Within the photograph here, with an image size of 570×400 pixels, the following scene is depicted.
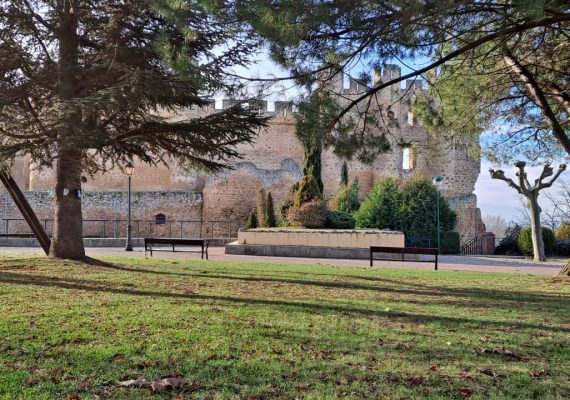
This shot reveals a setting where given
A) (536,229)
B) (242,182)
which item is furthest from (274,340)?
(242,182)

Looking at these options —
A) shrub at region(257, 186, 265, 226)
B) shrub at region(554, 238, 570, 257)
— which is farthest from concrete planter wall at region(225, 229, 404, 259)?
shrub at region(257, 186, 265, 226)

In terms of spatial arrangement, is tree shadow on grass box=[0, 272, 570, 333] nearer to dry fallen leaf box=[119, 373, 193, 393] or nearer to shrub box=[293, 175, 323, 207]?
dry fallen leaf box=[119, 373, 193, 393]

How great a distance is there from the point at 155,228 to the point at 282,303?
27.3 meters

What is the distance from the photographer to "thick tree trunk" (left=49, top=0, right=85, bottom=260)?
392 inches

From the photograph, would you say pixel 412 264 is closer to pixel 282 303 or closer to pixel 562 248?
pixel 282 303

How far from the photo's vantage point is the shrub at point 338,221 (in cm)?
2144

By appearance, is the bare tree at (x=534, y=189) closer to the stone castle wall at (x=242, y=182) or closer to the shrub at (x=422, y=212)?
the shrub at (x=422, y=212)

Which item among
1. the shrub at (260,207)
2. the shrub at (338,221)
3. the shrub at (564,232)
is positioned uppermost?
the shrub at (260,207)

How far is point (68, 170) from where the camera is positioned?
11.1m

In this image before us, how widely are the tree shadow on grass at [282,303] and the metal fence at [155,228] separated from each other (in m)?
22.9

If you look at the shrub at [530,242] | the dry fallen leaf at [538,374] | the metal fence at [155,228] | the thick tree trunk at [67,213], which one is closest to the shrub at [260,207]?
the metal fence at [155,228]

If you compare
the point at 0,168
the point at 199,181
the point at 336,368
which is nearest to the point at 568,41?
the point at 336,368

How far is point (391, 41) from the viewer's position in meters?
7.02

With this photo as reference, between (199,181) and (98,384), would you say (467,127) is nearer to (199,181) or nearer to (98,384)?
(98,384)
